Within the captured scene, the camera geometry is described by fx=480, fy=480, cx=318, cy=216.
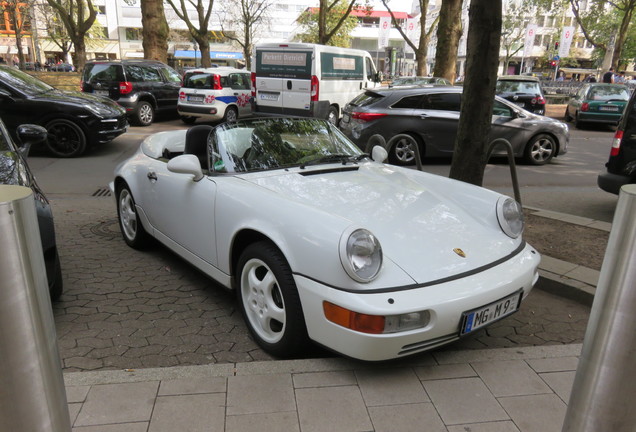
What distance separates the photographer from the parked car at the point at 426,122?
909 centimetres

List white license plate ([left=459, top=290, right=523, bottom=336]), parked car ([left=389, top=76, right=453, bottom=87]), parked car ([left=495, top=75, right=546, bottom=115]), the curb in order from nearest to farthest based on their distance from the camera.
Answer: white license plate ([left=459, top=290, right=523, bottom=336]), the curb, parked car ([left=495, top=75, right=546, bottom=115]), parked car ([left=389, top=76, right=453, bottom=87])

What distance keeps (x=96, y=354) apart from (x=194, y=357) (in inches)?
23.7

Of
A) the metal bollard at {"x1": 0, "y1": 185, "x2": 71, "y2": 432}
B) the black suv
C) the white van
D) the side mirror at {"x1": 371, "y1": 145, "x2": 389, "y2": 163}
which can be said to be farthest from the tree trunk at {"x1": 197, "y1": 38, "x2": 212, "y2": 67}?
the metal bollard at {"x1": 0, "y1": 185, "x2": 71, "y2": 432}

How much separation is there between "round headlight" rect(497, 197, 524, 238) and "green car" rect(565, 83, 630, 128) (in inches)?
556

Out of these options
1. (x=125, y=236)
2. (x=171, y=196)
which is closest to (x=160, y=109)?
(x=125, y=236)

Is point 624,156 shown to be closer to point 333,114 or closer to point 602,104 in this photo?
point 333,114

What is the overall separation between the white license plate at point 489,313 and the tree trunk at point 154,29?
1832 centimetres

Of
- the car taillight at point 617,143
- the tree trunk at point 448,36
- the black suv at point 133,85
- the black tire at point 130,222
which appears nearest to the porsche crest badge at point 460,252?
the black tire at point 130,222

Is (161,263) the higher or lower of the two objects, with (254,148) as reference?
lower

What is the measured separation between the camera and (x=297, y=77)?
13078 millimetres

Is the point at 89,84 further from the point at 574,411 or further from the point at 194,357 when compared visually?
the point at 574,411

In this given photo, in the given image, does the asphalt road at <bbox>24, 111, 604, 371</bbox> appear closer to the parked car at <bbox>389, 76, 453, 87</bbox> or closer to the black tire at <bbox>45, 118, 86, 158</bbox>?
the black tire at <bbox>45, 118, 86, 158</bbox>

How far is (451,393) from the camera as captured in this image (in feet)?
8.00

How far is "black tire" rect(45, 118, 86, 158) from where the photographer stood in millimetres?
9146
